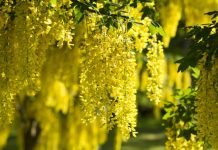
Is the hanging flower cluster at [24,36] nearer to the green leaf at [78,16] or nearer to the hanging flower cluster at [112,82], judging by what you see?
the green leaf at [78,16]

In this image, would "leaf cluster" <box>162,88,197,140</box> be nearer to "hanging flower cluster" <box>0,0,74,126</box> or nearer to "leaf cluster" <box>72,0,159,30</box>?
"leaf cluster" <box>72,0,159,30</box>

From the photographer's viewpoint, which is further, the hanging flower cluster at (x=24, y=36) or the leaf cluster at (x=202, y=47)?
the hanging flower cluster at (x=24, y=36)

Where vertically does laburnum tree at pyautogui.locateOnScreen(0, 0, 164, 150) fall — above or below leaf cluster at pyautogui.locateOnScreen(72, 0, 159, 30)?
below

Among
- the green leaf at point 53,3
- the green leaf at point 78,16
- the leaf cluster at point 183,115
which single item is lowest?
the leaf cluster at point 183,115

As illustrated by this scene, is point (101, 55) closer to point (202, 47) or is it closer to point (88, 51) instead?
point (88, 51)

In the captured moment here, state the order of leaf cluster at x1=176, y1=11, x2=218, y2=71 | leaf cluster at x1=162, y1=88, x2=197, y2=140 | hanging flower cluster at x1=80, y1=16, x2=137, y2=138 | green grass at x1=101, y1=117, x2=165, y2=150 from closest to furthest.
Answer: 1. leaf cluster at x1=176, y1=11, x2=218, y2=71
2. hanging flower cluster at x1=80, y1=16, x2=137, y2=138
3. leaf cluster at x1=162, y1=88, x2=197, y2=140
4. green grass at x1=101, y1=117, x2=165, y2=150

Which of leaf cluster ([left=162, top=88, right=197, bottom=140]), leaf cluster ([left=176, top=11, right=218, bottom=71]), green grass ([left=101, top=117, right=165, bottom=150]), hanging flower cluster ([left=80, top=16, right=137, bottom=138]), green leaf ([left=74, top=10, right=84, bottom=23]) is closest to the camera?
leaf cluster ([left=176, top=11, right=218, bottom=71])

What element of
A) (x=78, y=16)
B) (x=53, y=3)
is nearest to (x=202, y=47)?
(x=78, y=16)

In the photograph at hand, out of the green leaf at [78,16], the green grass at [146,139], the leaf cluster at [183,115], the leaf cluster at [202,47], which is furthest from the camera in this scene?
the green grass at [146,139]

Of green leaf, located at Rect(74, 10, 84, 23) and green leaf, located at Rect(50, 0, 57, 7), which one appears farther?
green leaf, located at Rect(74, 10, 84, 23)

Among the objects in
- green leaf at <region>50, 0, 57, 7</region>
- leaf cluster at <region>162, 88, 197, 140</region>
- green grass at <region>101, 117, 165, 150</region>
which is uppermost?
green leaf at <region>50, 0, 57, 7</region>

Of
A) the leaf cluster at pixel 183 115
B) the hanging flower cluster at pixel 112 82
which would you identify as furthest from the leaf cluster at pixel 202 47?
the leaf cluster at pixel 183 115

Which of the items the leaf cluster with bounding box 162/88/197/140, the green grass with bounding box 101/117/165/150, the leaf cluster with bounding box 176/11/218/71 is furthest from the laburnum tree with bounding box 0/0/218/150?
the green grass with bounding box 101/117/165/150

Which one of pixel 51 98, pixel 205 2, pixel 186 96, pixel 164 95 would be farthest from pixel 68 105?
pixel 186 96
